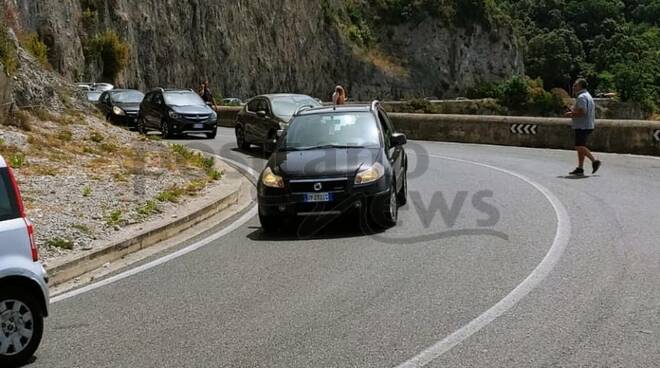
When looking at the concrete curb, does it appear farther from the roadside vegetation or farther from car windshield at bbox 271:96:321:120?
the roadside vegetation

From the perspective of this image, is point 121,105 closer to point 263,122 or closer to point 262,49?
point 263,122

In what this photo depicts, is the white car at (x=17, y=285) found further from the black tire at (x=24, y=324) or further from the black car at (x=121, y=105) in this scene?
the black car at (x=121, y=105)

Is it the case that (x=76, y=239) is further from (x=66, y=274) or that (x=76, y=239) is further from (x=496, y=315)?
(x=496, y=315)

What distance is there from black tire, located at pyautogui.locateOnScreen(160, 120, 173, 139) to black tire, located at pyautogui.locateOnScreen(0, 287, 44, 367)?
70.6 ft

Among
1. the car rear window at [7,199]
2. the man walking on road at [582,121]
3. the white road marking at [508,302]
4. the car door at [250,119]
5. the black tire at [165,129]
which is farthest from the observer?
the black tire at [165,129]

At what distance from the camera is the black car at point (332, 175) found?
10.7m

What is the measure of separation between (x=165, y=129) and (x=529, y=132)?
11433 mm

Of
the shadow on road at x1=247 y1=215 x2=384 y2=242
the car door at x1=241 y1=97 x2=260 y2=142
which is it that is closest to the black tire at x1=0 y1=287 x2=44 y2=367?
the shadow on road at x1=247 y1=215 x2=384 y2=242

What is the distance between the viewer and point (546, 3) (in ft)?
516

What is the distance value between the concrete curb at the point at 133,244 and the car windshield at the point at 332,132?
1.65 metres

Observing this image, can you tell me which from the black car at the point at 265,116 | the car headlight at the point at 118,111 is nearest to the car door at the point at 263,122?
the black car at the point at 265,116

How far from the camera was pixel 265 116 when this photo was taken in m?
22.4

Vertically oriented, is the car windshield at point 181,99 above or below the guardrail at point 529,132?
above

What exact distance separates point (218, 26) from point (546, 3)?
357ft
